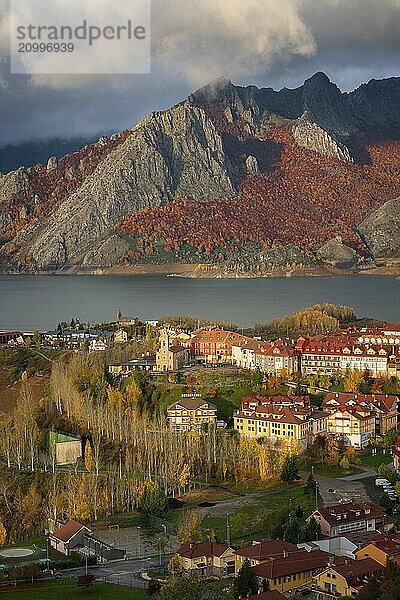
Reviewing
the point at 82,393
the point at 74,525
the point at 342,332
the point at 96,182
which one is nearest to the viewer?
the point at 74,525

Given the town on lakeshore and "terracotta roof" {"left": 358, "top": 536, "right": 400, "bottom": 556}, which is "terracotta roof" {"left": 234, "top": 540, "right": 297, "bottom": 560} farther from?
"terracotta roof" {"left": 358, "top": 536, "right": 400, "bottom": 556}

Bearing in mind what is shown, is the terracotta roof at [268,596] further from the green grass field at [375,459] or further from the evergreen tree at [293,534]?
the green grass field at [375,459]

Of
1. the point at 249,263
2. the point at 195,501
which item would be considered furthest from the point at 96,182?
the point at 195,501

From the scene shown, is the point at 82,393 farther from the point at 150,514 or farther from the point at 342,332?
the point at 342,332

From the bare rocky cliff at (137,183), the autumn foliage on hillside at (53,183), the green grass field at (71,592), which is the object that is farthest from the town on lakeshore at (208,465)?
the autumn foliage on hillside at (53,183)

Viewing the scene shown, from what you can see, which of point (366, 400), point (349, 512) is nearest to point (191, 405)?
point (366, 400)
